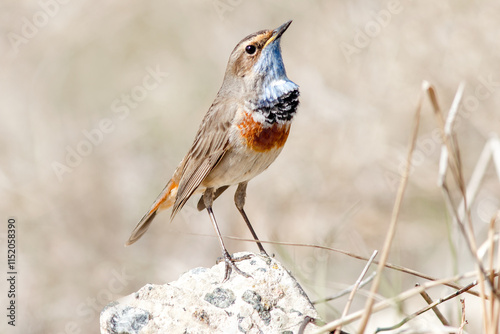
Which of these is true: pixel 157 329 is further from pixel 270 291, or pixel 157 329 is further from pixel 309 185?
pixel 309 185

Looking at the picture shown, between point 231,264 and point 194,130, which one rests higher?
point 194,130

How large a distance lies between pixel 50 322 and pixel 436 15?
5704mm

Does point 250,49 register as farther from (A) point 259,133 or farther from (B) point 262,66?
(A) point 259,133

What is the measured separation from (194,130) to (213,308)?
611 centimetres

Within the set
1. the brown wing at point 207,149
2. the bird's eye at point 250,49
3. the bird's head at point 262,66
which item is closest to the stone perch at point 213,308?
the brown wing at point 207,149

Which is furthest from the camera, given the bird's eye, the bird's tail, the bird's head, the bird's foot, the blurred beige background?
the blurred beige background

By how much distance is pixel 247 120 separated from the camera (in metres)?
5.15

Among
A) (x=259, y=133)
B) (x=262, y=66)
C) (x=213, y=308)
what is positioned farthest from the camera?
(x=262, y=66)

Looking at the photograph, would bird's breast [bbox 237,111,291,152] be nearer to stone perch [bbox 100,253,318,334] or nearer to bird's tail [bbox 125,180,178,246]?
bird's tail [bbox 125,180,178,246]

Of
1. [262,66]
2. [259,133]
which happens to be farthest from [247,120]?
[262,66]

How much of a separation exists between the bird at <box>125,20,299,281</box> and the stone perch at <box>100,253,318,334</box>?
109 cm

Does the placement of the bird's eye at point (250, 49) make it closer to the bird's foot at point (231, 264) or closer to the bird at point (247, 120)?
the bird at point (247, 120)

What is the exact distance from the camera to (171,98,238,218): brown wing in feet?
17.3

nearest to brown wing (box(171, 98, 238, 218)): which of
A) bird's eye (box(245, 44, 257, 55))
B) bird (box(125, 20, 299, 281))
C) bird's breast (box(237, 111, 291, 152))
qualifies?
bird (box(125, 20, 299, 281))
